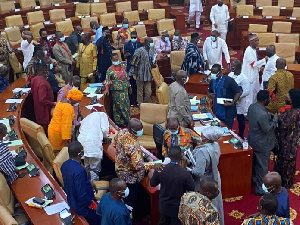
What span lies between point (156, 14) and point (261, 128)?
7.38 m

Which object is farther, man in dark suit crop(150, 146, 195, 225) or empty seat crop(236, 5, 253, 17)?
empty seat crop(236, 5, 253, 17)

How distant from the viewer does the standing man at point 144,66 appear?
25.7 feet

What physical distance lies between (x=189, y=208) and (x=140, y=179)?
1206mm

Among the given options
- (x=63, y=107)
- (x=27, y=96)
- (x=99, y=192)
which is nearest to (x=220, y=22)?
(x=27, y=96)

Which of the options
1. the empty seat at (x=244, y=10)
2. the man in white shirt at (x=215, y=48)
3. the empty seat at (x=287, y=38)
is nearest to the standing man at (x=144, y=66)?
the man in white shirt at (x=215, y=48)

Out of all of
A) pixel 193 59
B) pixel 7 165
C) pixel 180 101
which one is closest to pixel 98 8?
pixel 193 59

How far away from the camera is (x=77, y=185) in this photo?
13.2 ft

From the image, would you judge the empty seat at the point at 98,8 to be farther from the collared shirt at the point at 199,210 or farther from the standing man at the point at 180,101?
the collared shirt at the point at 199,210

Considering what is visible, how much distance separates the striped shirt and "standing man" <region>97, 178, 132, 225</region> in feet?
4.59

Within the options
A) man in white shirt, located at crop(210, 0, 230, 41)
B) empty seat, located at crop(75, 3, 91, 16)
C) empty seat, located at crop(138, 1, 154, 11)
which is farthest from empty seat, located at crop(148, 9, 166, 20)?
empty seat, located at crop(75, 3, 91, 16)

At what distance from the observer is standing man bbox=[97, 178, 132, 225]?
3678 mm

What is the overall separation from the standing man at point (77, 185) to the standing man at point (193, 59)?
423cm

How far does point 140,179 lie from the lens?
15.5ft

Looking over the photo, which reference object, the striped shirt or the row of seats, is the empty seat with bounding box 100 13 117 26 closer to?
the row of seats
